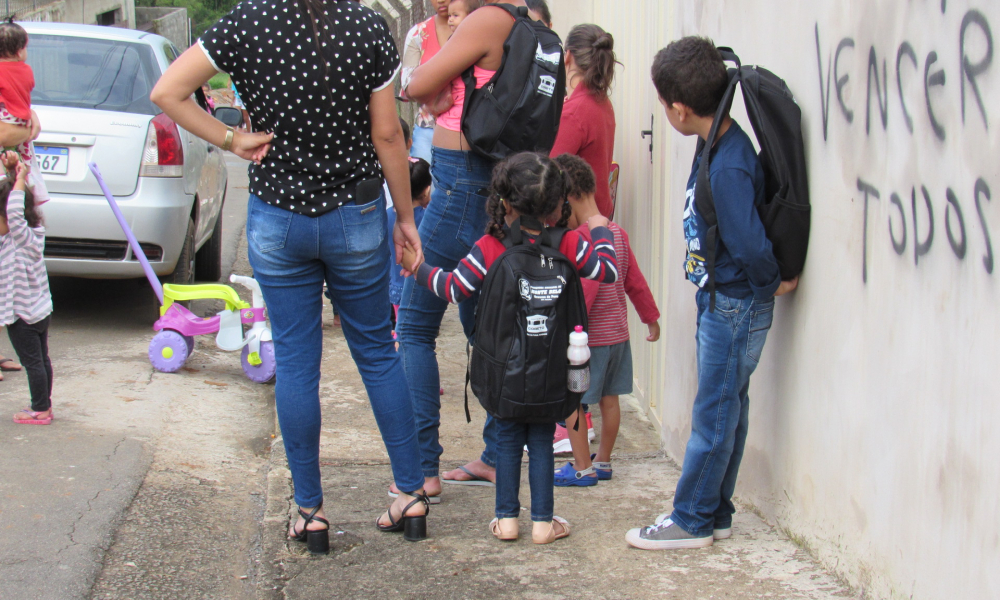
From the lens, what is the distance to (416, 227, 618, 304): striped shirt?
2.96 meters

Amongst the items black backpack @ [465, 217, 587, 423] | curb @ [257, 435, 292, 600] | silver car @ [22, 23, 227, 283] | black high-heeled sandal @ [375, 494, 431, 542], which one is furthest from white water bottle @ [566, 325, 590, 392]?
silver car @ [22, 23, 227, 283]

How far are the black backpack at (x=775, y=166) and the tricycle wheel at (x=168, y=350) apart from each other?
346 centimetres

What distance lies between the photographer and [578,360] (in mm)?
2898

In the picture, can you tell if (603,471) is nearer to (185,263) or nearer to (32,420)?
(32,420)

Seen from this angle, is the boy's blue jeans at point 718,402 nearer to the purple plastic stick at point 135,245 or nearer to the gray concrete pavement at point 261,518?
the gray concrete pavement at point 261,518

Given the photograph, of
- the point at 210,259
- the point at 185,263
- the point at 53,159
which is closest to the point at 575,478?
the point at 185,263

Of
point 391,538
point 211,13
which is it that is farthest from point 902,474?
point 211,13

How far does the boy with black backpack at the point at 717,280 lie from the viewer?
2.68 meters

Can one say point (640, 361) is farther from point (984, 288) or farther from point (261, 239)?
point (984, 288)

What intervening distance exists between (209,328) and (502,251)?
2914 millimetres

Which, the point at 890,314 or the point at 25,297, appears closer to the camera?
the point at 890,314

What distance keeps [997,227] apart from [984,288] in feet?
0.44

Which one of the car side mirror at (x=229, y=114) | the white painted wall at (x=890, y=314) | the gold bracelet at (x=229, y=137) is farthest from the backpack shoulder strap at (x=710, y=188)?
the car side mirror at (x=229, y=114)

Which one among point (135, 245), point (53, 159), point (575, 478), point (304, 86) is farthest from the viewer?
point (53, 159)
